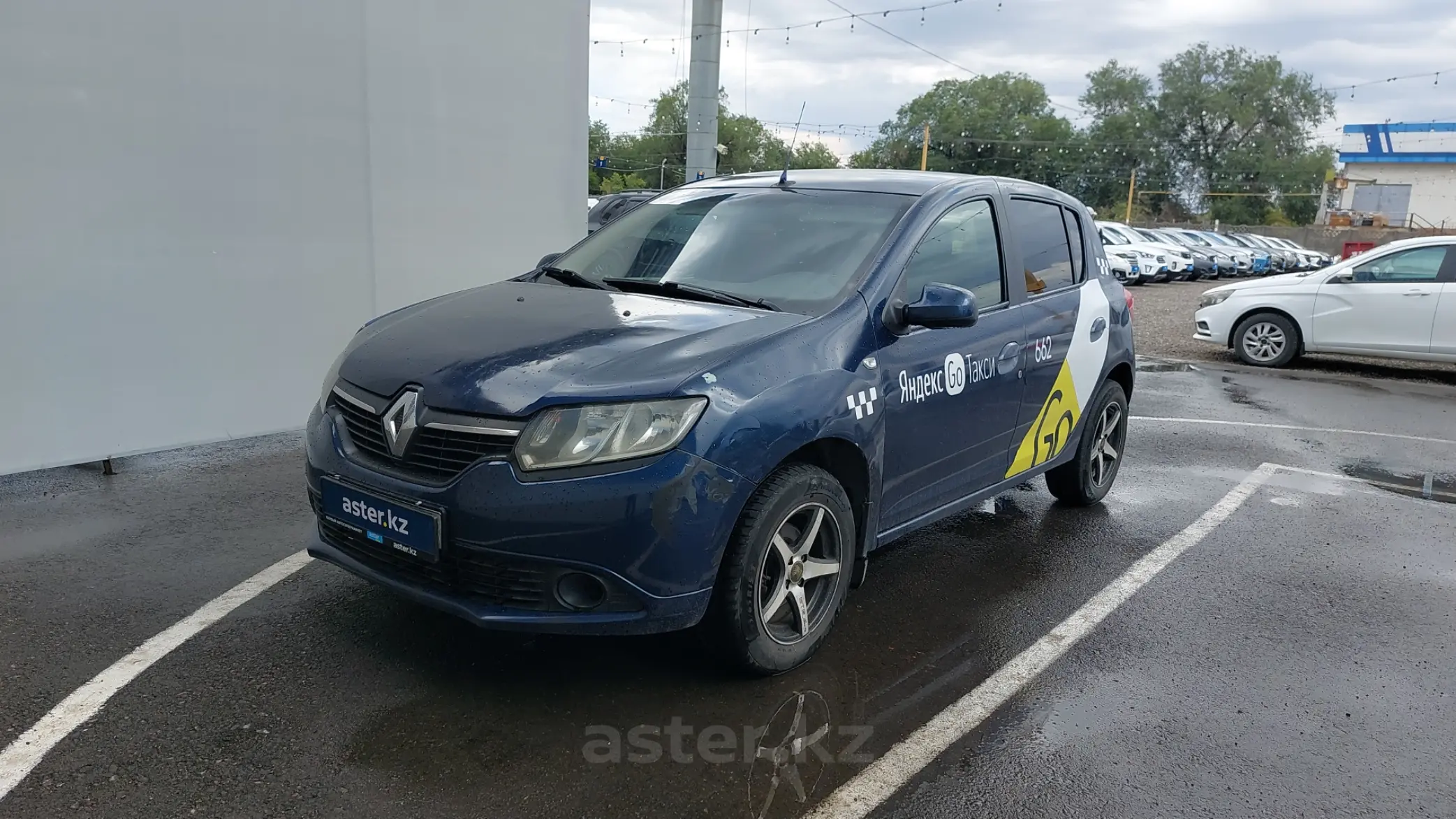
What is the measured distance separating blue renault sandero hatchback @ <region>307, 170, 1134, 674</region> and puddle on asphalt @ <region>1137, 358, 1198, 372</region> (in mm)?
7652

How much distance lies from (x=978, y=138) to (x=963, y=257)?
264 feet

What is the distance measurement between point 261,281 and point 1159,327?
47.2 ft

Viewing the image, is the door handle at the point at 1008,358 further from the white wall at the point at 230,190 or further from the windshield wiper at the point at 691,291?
the white wall at the point at 230,190

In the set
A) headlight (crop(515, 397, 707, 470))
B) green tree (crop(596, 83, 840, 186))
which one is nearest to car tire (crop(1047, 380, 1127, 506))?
headlight (crop(515, 397, 707, 470))

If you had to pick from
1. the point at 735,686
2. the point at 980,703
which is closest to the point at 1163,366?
the point at 980,703

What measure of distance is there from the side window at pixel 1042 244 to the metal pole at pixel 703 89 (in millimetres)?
6761

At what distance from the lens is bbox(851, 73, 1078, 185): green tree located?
79.8m

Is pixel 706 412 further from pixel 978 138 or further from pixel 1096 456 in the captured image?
pixel 978 138

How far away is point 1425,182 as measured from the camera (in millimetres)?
66625

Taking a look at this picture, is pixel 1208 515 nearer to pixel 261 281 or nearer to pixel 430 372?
pixel 430 372

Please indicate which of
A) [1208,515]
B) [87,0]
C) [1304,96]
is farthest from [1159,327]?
[1304,96]

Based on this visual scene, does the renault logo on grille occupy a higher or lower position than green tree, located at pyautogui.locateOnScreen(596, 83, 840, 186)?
lower

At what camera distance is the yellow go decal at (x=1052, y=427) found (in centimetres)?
478

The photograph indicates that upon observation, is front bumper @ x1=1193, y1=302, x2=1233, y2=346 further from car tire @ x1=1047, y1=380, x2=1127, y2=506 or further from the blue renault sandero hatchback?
the blue renault sandero hatchback
